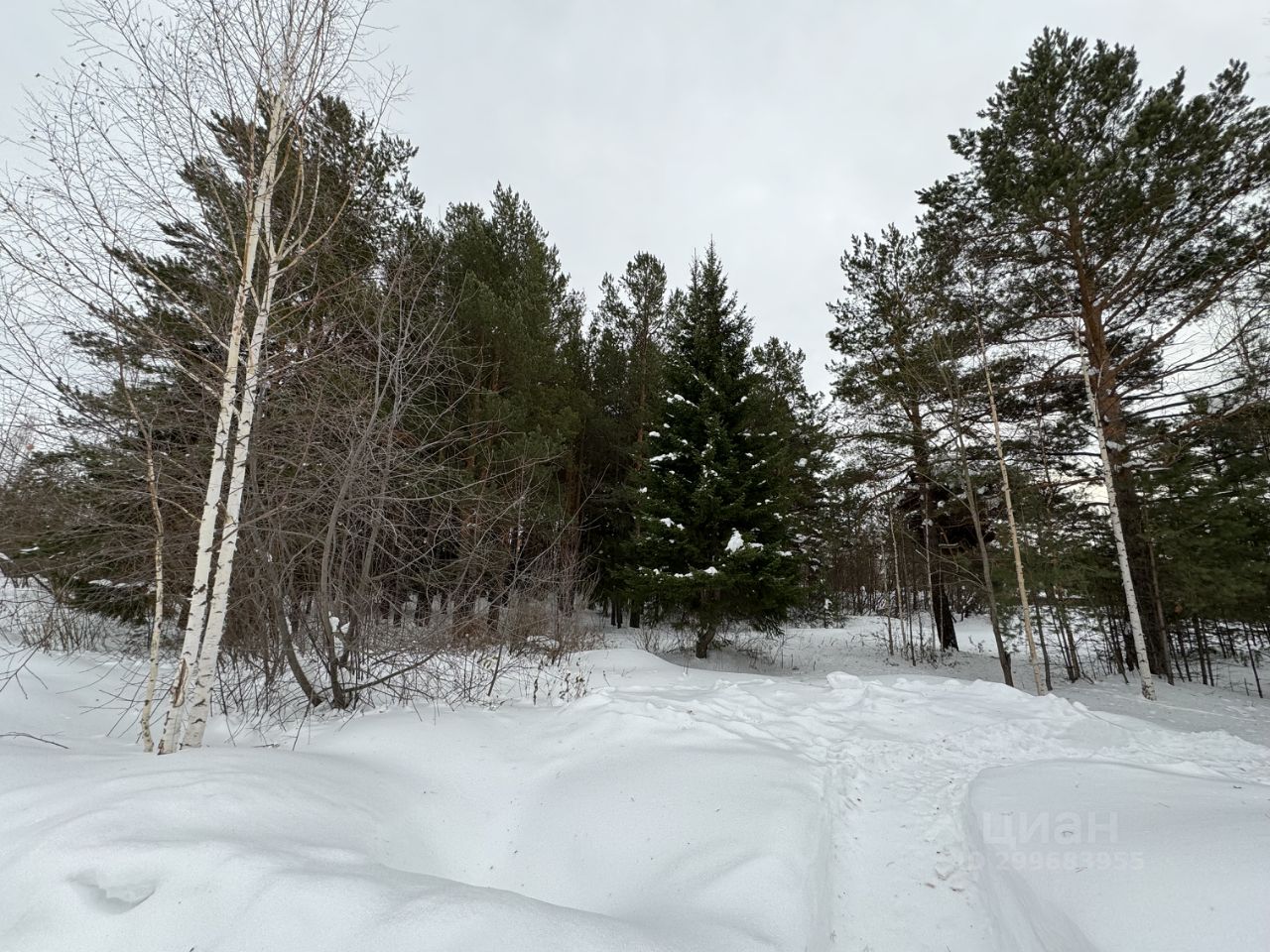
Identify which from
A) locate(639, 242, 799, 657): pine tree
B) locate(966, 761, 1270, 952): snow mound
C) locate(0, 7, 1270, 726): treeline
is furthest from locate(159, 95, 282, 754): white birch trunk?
locate(639, 242, 799, 657): pine tree

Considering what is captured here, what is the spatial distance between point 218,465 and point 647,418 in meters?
13.1

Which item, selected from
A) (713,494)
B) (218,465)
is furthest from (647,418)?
(218,465)

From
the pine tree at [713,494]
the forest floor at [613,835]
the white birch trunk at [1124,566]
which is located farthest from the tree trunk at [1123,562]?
the pine tree at [713,494]

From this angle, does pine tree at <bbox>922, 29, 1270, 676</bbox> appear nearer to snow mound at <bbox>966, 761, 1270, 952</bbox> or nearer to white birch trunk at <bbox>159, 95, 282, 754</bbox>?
snow mound at <bbox>966, 761, 1270, 952</bbox>

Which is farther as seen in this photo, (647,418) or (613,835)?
(647,418)

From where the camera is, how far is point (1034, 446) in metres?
11.0

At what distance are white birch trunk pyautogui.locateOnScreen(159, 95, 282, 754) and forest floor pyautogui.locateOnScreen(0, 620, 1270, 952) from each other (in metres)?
0.36

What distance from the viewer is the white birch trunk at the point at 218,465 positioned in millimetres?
3406

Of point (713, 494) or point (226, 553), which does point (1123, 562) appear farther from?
point (226, 553)

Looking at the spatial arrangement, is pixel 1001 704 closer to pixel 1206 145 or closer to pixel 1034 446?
pixel 1034 446

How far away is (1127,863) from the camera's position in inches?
93.3

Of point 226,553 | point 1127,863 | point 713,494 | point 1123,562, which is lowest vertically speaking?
point 1127,863

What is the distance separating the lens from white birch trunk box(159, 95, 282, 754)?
341cm

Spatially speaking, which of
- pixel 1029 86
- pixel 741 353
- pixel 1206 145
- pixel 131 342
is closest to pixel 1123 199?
pixel 1206 145
